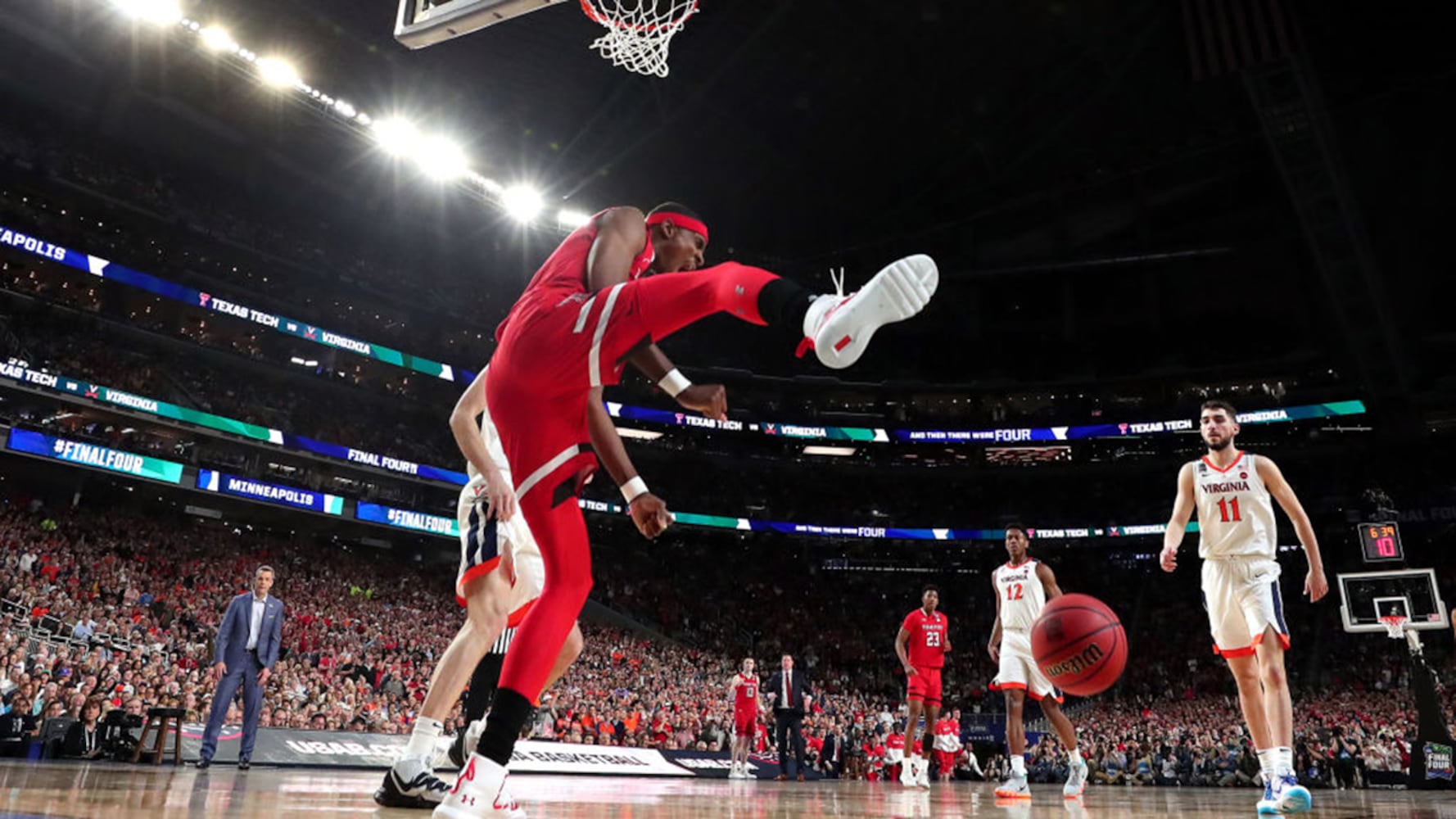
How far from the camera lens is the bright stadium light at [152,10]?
19906 millimetres

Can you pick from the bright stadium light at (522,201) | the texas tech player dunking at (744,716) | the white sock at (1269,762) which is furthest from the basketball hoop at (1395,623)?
the bright stadium light at (522,201)

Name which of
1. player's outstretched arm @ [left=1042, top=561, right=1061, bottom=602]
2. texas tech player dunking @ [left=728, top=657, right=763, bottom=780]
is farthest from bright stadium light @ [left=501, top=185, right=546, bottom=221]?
player's outstretched arm @ [left=1042, top=561, right=1061, bottom=602]

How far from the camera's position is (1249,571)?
4863 mm

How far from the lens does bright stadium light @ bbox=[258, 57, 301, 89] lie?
2203 cm

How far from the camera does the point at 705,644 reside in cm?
2811

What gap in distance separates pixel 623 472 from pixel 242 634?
24.1ft

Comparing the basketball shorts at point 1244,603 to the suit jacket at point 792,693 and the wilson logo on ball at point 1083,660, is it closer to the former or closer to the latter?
the wilson logo on ball at point 1083,660

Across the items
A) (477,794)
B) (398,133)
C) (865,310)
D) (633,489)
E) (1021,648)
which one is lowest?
(477,794)

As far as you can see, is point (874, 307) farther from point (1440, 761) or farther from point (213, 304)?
point (213, 304)

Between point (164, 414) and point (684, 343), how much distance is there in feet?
60.1

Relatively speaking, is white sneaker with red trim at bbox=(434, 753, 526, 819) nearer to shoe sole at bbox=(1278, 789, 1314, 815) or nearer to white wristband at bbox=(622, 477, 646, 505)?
white wristband at bbox=(622, 477, 646, 505)

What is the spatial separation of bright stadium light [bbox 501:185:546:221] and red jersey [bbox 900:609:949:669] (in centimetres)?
2013

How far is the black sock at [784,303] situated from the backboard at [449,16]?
17.2 feet

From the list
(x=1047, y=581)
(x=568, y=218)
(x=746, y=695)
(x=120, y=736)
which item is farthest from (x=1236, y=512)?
(x=568, y=218)
